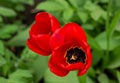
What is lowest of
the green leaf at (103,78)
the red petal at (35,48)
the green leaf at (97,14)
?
the green leaf at (103,78)

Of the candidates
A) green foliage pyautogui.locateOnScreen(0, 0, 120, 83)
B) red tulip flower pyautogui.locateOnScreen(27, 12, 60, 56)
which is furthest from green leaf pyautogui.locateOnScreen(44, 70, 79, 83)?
red tulip flower pyautogui.locateOnScreen(27, 12, 60, 56)

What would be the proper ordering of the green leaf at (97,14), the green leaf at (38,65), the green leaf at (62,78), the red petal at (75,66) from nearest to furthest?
the red petal at (75,66) → the green leaf at (62,78) → the green leaf at (97,14) → the green leaf at (38,65)

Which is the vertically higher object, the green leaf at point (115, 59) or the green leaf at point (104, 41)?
the green leaf at point (104, 41)

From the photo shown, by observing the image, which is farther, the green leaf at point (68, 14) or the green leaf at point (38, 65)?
the green leaf at point (38, 65)

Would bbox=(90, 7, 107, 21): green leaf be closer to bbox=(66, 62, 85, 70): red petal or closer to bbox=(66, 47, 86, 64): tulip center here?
bbox=(66, 47, 86, 64): tulip center

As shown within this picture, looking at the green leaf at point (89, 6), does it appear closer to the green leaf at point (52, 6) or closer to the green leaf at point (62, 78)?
the green leaf at point (52, 6)

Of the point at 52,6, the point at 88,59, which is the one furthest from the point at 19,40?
the point at 88,59

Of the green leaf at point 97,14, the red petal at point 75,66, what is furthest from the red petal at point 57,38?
the green leaf at point 97,14

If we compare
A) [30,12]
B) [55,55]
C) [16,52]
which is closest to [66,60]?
[55,55]
